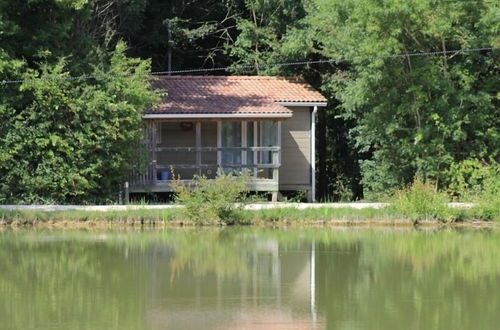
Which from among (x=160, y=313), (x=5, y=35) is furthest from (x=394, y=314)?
(x=5, y=35)

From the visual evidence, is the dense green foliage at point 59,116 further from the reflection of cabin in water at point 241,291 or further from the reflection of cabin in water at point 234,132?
the reflection of cabin in water at point 241,291

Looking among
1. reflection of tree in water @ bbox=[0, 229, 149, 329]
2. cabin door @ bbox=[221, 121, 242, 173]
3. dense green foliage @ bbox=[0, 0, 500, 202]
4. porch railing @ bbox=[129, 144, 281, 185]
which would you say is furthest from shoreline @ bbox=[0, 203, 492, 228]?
cabin door @ bbox=[221, 121, 242, 173]

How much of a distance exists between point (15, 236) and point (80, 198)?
Answer: 5682 mm

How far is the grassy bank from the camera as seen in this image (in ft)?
77.8

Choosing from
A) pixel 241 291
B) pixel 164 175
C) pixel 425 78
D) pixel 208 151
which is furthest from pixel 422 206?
pixel 241 291

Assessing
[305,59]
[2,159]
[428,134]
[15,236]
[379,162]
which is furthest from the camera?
[305,59]

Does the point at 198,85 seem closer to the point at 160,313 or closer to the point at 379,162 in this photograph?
the point at 379,162

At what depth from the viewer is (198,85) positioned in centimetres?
3095

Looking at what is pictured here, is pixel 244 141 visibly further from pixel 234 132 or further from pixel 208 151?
pixel 208 151

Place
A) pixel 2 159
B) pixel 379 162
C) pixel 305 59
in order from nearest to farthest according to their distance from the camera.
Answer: pixel 2 159, pixel 379 162, pixel 305 59

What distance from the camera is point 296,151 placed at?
30.9 metres

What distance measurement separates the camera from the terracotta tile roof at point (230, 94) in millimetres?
28578

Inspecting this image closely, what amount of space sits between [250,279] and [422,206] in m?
9.29

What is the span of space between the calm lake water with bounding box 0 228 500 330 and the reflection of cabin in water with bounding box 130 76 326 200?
584cm
